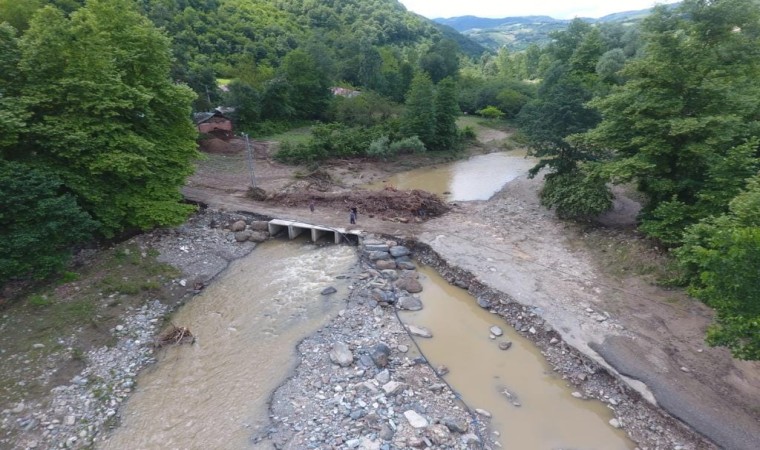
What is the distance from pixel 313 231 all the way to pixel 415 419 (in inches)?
508

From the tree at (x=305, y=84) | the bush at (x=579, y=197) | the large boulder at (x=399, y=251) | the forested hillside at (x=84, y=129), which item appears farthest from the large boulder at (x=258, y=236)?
the tree at (x=305, y=84)

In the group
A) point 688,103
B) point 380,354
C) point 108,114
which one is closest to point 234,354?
point 380,354

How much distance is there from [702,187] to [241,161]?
101ft

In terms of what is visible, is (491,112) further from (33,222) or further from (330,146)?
(33,222)

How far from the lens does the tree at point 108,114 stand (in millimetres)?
15656

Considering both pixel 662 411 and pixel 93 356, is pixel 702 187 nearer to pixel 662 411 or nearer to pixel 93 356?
pixel 662 411

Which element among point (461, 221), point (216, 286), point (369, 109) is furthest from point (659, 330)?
point (369, 109)

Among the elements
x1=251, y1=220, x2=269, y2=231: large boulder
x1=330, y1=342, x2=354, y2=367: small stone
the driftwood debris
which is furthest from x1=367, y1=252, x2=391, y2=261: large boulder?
the driftwood debris

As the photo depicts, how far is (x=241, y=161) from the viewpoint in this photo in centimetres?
3291

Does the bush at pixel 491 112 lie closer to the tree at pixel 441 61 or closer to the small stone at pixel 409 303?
the tree at pixel 441 61

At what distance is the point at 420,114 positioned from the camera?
38719 millimetres

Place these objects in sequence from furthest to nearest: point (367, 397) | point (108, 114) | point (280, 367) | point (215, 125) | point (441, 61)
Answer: point (441, 61) → point (215, 125) → point (108, 114) → point (280, 367) → point (367, 397)

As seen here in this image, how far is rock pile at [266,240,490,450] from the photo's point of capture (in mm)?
10516

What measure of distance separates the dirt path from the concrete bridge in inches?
30.7
